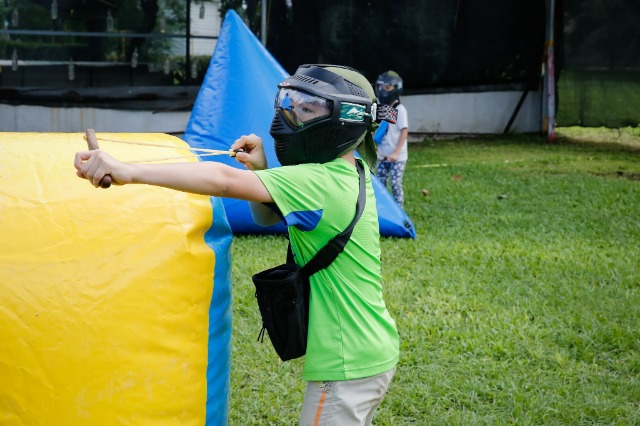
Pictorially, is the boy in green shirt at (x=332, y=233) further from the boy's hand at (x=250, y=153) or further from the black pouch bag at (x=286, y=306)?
the boy's hand at (x=250, y=153)

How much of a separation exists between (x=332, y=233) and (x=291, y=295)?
226mm

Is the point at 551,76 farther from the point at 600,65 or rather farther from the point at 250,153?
the point at 250,153

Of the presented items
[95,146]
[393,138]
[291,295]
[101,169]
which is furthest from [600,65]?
[101,169]

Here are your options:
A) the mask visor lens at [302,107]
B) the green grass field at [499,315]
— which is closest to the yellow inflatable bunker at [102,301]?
the mask visor lens at [302,107]

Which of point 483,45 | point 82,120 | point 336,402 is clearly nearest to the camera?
point 336,402

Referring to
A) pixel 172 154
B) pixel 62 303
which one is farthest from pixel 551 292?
pixel 62 303

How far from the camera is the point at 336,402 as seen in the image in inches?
101

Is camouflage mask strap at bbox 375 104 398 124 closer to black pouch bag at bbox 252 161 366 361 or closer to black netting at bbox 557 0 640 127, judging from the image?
black pouch bag at bbox 252 161 366 361

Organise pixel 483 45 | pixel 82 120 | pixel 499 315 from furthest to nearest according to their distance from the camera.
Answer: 1. pixel 483 45
2. pixel 82 120
3. pixel 499 315

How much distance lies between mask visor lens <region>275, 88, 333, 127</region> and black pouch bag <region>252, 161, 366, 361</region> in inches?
11.4

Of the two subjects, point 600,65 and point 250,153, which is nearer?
point 250,153

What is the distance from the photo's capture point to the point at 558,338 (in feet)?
16.3

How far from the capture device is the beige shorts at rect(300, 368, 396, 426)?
257 centimetres

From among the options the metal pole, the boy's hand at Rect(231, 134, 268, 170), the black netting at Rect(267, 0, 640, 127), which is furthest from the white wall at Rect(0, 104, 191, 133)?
the boy's hand at Rect(231, 134, 268, 170)
